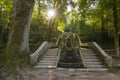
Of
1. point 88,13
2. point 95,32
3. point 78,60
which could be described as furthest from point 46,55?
point 95,32

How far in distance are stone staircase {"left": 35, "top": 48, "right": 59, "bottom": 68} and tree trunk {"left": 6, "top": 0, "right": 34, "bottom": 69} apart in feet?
3.67

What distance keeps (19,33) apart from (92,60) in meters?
5.11

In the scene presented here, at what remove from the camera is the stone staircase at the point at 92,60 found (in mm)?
11227

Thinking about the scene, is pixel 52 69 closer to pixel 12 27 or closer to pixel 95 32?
pixel 12 27

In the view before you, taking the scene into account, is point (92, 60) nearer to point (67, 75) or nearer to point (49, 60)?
point (49, 60)

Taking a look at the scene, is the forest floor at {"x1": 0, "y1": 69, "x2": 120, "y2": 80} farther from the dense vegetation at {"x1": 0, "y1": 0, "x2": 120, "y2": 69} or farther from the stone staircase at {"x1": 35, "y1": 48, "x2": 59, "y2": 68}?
the dense vegetation at {"x1": 0, "y1": 0, "x2": 120, "y2": 69}

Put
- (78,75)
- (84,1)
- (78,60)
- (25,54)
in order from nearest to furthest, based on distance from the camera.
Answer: (78,75) → (25,54) → (78,60) → (84,1)

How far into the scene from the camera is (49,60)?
1247 centimetres

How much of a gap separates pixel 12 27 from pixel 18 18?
66 cm

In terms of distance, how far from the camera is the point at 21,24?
10.9m

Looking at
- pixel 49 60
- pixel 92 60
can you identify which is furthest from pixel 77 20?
pixel 49 60

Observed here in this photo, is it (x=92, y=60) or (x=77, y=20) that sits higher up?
(x=77, y=20)

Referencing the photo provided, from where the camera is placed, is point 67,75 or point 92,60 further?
point 92,60

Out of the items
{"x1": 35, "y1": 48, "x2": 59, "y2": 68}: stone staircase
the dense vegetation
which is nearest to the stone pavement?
{"x1": 35, "y1": 48, "x2": 59, "y2": 68}: stone staircase
